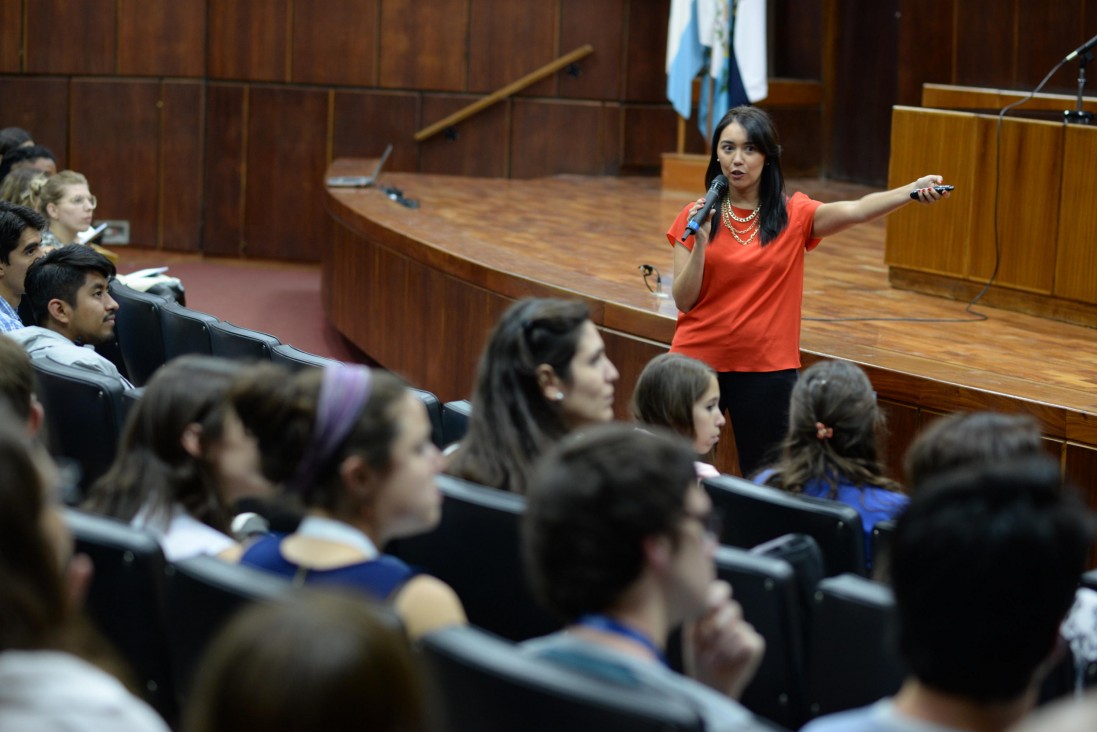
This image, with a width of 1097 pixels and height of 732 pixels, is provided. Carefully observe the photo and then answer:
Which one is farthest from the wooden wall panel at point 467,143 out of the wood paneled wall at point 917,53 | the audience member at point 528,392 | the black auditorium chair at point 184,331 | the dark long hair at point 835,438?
the audience member at point 528,392

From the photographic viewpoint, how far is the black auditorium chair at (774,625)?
1.80m

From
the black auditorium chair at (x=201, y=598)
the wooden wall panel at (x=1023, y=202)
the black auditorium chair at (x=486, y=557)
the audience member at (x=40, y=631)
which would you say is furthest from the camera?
the wooden wall panel at (x=1023, y=202)

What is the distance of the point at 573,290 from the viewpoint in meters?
4.71

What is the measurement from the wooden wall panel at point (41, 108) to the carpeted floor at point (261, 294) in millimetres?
798

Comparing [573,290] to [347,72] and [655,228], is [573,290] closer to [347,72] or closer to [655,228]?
[655,228]

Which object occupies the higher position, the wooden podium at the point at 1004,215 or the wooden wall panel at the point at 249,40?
the wooden wall panel at the point at 249,40

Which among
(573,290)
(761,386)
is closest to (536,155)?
(573,290)

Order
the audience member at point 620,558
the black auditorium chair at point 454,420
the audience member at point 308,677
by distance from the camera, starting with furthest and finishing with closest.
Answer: the black auditorium chair at point 454,420 < the audience member at point 620,558 < the audience member at point 308,677

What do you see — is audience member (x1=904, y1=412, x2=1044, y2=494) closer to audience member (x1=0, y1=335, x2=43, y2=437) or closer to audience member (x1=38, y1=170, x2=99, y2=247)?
audience member (x1=0, y1=335, x2=43, y2=437)

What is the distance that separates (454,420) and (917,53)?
6098 mm

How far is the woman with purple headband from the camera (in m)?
1.59

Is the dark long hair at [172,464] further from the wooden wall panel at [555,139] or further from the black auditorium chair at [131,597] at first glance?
the wooden wall panel at [555,139]

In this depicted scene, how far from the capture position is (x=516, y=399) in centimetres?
213

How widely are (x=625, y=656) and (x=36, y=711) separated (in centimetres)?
52
